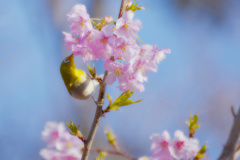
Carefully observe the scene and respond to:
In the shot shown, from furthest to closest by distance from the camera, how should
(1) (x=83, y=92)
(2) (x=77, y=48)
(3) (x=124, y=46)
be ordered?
(1) (x=83, y=92), (2) (x=77, y=48), (3) (x=124, y=46)

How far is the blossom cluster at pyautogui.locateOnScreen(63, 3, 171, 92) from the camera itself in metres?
1.23

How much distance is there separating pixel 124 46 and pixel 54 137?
1.47m

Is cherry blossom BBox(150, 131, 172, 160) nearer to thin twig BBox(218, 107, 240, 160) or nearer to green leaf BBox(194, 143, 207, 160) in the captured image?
green leaf BBox(194, 143, 207, 160)

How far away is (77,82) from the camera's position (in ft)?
5.18

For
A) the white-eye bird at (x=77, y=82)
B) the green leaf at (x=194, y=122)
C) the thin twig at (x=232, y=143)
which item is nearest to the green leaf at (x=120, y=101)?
the white-eye bird at (x=77, y=82)

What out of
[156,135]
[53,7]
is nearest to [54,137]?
[156,135]

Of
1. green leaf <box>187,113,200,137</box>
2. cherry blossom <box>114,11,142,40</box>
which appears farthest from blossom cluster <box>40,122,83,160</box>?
cherry blossom <box>114,11,142,40</box>

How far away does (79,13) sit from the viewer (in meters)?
1.42

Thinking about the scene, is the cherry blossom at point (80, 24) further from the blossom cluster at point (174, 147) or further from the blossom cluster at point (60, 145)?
the blossom cluster at point (60, 145)

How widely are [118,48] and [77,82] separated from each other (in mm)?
448

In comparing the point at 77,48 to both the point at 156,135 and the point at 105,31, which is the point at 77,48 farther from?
the point at 156,135

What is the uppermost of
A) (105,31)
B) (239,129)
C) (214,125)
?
(214,125)

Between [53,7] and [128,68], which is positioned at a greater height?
[53,7]

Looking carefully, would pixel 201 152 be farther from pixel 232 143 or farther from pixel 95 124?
pixel 95 124
